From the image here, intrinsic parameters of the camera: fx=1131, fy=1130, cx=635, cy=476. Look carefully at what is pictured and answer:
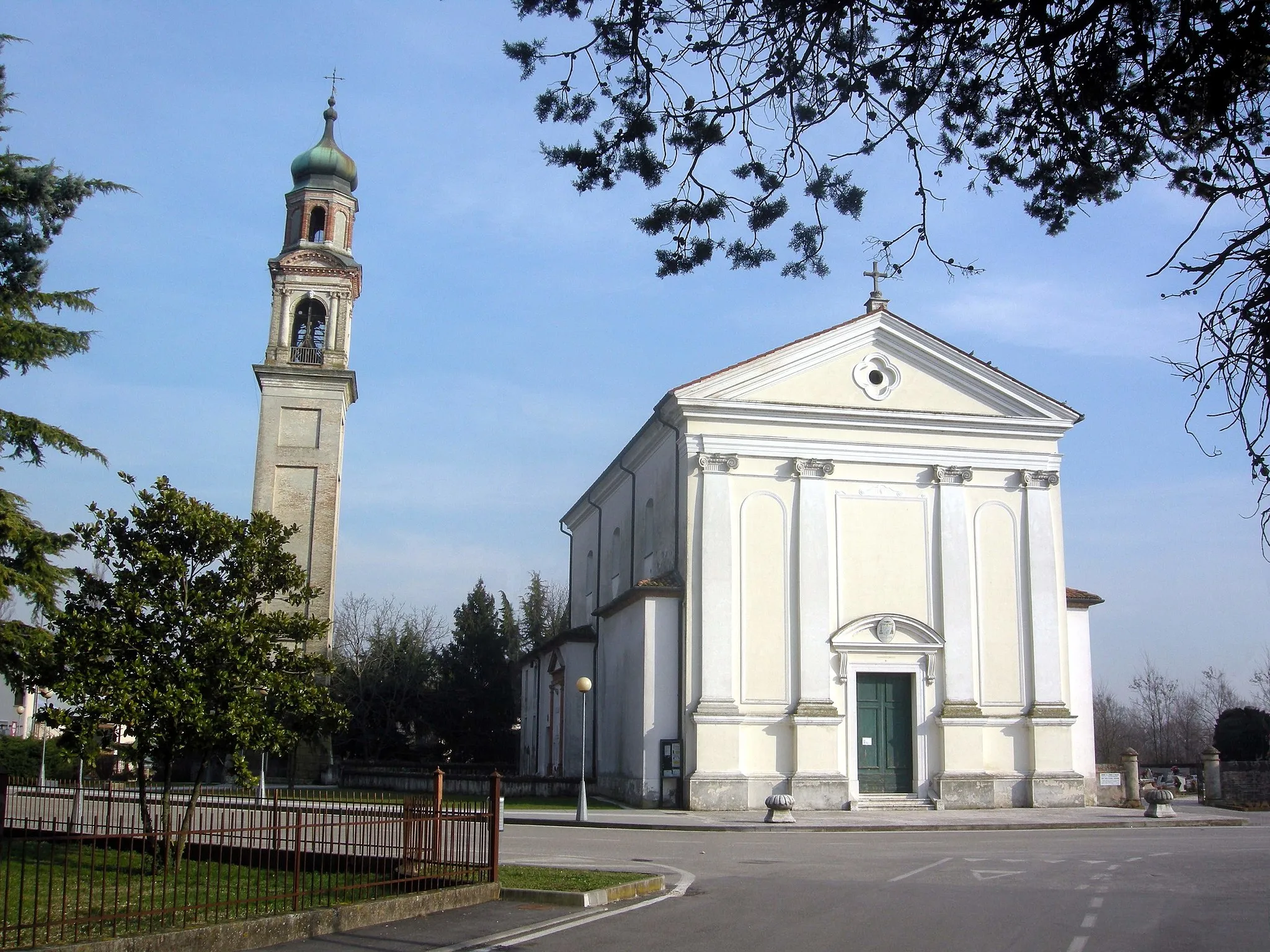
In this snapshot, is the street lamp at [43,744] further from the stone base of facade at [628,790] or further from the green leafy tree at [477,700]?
the green leafy tree at [477,700]

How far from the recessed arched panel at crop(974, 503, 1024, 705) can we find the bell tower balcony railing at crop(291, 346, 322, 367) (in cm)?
2351

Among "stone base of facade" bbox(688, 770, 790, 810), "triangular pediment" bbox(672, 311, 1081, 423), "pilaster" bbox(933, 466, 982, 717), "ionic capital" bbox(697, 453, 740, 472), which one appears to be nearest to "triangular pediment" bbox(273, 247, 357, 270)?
"triangular pediment" bbox(672, 311, 1081, 423)

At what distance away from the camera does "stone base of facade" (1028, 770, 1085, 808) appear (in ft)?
90.7

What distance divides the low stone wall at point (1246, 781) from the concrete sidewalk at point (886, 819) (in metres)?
4.89

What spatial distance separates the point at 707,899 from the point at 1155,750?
3075 inches

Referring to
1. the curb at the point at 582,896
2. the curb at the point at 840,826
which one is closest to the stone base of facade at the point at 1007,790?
the curb at the point at 840,826

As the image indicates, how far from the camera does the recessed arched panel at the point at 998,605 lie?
2848 cm

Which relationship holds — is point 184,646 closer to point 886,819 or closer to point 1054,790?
point 886,819

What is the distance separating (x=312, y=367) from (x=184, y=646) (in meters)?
26.9

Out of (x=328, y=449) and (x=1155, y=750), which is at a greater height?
(x=328, y=449)

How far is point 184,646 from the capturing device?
45.7 feet

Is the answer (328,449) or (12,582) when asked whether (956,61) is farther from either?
(328,449)

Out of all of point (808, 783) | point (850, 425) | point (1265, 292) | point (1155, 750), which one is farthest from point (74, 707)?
point (1155, 750)

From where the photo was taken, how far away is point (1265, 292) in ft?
24.5
